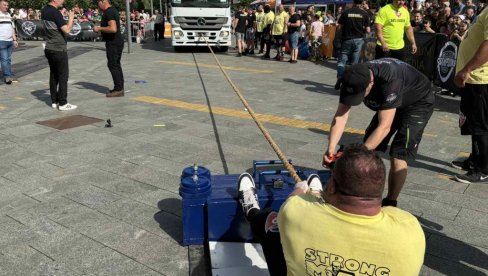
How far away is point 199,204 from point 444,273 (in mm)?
1699

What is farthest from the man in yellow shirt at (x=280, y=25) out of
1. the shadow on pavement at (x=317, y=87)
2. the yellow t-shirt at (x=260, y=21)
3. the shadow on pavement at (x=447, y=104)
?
the shadow on pavement at (x=447, y=104)

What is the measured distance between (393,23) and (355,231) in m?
6.46

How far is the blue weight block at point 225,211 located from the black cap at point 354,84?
0.74 m

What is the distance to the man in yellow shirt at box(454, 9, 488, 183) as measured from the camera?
3929 millimetres

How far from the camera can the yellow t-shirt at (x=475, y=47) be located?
391 centimetres

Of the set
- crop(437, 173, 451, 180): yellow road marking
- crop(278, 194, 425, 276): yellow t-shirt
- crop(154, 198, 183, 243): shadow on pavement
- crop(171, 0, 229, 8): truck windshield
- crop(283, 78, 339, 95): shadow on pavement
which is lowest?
crop(154, 198, 183, 243): shadow on pavement

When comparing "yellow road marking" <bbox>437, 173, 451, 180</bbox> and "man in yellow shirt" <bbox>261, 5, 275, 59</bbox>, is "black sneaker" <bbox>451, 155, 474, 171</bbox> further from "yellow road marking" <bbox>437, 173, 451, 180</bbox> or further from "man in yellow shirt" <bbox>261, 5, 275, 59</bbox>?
"man in yellow shirt" <bbox>261, 5, 275, 59</bbox>

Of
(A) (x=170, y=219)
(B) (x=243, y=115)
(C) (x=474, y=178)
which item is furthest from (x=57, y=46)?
(C) (x=474, y=178)

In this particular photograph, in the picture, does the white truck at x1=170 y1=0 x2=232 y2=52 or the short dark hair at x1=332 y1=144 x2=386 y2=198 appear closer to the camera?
the short dark hair at x1=332 y1=144 x2=386 y2=198

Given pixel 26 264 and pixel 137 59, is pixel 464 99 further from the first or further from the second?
pixel 137 59

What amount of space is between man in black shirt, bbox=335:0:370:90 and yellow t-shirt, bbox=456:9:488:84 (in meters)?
4.28

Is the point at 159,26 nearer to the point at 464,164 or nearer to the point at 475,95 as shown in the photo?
the point at 464,164

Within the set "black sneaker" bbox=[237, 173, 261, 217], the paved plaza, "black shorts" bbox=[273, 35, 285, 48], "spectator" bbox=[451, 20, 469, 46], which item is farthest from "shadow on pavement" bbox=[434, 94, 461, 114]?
"black shorts" bbox=[273, 35, 285, 48]

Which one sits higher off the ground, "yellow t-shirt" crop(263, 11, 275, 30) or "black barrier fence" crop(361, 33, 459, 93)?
"yellow t-shirt" crop(263, 11, 275, 30)
